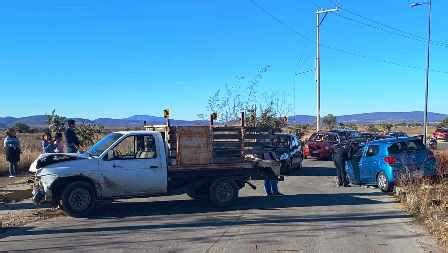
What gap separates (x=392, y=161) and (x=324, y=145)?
15.1 m

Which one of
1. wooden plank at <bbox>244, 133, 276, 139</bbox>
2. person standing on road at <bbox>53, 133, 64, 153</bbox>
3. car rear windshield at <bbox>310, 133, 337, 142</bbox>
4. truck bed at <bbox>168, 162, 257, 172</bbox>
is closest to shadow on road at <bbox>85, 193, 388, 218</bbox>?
truck bed at <bbox>168, 162, 257, 172</bbox>

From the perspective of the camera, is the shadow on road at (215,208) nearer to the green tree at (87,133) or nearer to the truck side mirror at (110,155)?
the truck side mirror at (110,155)

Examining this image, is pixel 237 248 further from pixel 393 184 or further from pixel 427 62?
pixel 427 62

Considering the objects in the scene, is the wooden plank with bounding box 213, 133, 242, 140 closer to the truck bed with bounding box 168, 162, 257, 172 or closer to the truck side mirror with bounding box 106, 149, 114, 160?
the truck bed with bounding box 168, 162, 257, 172

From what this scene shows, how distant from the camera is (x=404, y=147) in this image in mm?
18328

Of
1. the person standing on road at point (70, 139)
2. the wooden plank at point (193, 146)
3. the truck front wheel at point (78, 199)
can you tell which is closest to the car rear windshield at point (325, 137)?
the person standing on road at point (70, 139)

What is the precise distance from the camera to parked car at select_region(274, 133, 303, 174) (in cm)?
2420

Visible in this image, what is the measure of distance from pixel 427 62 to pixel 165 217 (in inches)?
1172

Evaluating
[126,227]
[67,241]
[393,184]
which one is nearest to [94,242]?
[67,241]

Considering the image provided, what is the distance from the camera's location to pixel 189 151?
14648 millimetres

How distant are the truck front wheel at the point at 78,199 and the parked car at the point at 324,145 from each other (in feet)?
68.8

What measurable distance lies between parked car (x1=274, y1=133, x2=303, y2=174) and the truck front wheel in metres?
11.4

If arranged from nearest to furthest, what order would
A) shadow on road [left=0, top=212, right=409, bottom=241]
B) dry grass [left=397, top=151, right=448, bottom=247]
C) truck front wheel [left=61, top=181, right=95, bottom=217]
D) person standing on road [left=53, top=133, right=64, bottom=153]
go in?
dry grass [left=397, top=151, right=448, bottom=247]
shadow on road [left=0, top=212, right=409, bottom=241]
truck front wheel [left=61, top=181, right=95, bottom=217]
person standing on road [left=53, top=133, right=64, bottom=153]

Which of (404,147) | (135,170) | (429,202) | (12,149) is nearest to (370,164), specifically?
(404,147)
